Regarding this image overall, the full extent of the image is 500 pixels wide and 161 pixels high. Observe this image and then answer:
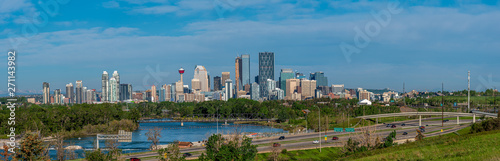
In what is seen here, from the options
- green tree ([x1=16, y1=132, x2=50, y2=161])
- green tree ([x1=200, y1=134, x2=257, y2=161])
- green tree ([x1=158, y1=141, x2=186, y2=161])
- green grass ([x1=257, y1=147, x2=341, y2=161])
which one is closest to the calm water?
green grass ([x1=257, y1=147, x2=341, y2=161])

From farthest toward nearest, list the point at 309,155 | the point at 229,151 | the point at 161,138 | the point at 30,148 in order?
the point at 161,138 < the point at 309,155 < the point at 30,148 < the point at 229,151

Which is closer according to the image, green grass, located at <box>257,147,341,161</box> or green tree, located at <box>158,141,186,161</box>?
green tree, located at <box>158,141,186,161</box>

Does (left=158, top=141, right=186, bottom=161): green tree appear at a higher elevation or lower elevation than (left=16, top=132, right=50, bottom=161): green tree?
lower

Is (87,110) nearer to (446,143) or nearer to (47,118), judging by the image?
(47,118)

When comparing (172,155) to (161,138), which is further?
(161,138)

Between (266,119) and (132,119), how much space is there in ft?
169

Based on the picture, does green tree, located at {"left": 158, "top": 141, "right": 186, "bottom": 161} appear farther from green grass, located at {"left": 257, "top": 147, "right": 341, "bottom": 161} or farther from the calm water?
the calm water

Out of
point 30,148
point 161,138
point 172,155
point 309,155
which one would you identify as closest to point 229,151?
point 172,155

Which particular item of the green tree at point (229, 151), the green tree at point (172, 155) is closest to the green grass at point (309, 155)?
the green tree at point (172, 155)

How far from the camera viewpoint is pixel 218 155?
37.5 meters

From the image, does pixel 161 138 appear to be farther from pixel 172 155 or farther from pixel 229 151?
pixel 229 151

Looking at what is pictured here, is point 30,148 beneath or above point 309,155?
above

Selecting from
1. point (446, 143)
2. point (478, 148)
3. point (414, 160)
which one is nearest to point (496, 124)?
point (446, 143)

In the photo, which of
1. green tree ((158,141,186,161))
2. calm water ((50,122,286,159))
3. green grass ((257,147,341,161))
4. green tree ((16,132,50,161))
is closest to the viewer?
green tree ((16,132,50,161))
